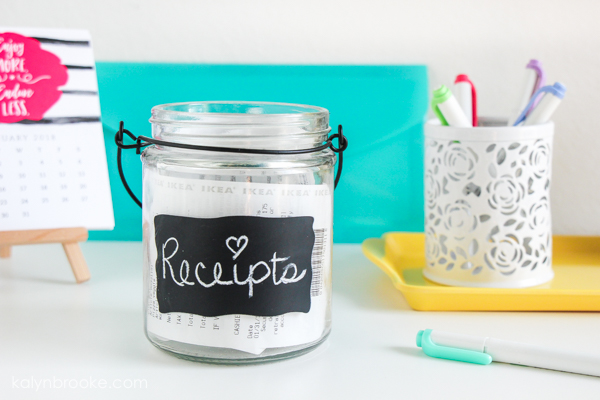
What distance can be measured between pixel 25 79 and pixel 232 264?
37cm

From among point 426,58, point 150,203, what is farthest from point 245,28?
point 150,203

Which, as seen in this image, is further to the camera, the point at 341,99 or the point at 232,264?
the point at 341,99

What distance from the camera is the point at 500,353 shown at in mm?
403

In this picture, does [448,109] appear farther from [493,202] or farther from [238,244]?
[238,244]

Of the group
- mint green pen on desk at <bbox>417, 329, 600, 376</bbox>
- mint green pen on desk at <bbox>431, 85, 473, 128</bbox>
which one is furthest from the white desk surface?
mint green pen on desk at <bbox>431, 85, 473, 128</bbox>

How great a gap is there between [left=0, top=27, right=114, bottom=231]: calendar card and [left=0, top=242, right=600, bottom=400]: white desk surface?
3.0 inches

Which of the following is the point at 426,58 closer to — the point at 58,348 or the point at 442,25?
the point at 442,25

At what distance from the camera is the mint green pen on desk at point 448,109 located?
53cm

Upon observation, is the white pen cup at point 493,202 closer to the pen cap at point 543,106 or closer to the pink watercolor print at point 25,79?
the pen cap at point 543,106

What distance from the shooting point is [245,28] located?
2.42 ft

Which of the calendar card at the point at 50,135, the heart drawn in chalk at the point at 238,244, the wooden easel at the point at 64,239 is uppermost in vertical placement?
the calendar card at the point at 50,135

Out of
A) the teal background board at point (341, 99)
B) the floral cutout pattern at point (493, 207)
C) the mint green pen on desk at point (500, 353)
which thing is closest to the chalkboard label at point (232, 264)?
the mint green pen on desk at point (500, 353)

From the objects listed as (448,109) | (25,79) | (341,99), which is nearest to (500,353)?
(448,109)

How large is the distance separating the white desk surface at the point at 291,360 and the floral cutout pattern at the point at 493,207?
0.05 m
